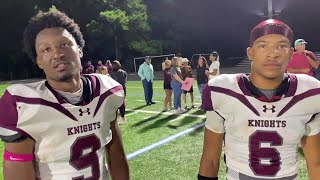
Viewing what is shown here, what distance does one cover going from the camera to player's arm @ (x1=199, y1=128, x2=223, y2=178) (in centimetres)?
254

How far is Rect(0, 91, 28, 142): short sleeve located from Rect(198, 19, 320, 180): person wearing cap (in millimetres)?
1145

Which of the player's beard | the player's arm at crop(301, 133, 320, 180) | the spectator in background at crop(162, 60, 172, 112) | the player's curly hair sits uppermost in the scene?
Result: the player's curly hair

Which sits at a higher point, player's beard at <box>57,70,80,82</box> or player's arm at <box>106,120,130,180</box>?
player's beard at <box>57,70,80,82</box>

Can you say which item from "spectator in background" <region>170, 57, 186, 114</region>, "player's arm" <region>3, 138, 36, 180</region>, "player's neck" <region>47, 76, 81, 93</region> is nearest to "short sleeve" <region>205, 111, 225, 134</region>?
"player's neck" <region>47, 76, 81, 93</region>

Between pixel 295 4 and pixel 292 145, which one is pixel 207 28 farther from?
pixel 292 145

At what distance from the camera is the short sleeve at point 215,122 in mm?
2494

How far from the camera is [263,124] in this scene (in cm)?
238

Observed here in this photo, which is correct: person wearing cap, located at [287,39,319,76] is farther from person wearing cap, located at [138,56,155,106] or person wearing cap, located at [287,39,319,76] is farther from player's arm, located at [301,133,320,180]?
person wearing cap, located at [138,56,155,106]

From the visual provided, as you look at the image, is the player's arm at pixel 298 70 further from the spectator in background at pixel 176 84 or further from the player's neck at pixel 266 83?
the player's neck at pixel 266 83

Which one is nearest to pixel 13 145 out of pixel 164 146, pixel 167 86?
pixel 164 146

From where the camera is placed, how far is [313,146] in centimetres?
246

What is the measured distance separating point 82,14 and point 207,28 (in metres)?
12.8

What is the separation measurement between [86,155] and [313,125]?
4.64ft

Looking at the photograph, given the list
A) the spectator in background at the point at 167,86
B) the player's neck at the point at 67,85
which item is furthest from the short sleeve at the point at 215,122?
the spectator in background at the point at 167,86
